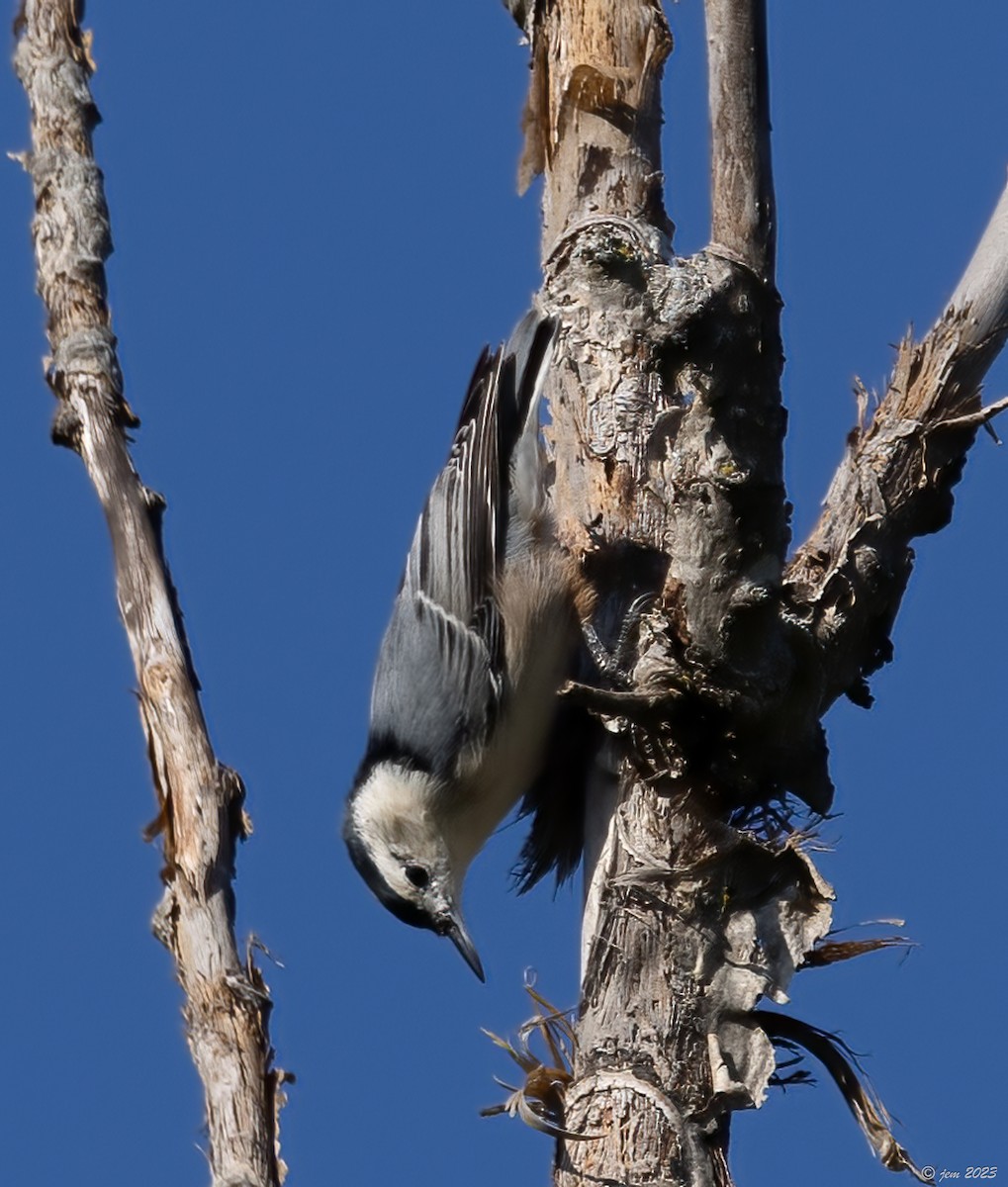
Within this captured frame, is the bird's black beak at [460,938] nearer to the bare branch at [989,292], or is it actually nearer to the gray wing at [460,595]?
the gray wing at [460,595]

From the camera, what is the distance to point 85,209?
2.62 meters

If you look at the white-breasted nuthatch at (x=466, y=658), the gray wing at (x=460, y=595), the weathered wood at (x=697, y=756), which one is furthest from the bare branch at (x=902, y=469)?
the gray wing at (x=460, y=595)

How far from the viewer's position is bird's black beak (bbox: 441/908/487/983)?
156 inches

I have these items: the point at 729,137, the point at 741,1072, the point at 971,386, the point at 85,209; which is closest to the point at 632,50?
the point at 729,137

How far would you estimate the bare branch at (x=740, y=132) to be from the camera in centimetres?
318

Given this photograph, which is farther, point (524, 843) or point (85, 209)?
point (524, 843)

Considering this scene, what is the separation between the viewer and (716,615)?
126 inches

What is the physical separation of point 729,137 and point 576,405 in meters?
0.69

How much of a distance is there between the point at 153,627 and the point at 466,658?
157 cm

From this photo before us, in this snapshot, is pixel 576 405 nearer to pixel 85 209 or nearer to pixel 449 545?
pixel 449 545

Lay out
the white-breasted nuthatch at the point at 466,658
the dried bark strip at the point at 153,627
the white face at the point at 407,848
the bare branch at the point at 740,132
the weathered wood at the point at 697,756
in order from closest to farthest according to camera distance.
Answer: the dried bark strip at the point at 153,627, the weathered wood at the point at 697,756, the bare branch at the point at 740,132, the white-breasted nuthatch at the point at 466,658, the white face at the point at 407,848

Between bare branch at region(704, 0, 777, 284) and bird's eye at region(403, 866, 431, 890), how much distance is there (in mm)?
1541

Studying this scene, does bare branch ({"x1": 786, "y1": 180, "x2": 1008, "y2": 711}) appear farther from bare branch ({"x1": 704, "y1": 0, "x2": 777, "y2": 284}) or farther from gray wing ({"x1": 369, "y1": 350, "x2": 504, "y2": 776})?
gray wing ({"x1": 369, "y1": 350, "x2": 504, "y2": 776})


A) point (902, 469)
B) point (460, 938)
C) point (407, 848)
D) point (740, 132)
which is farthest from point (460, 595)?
Result: point (740, 132)
